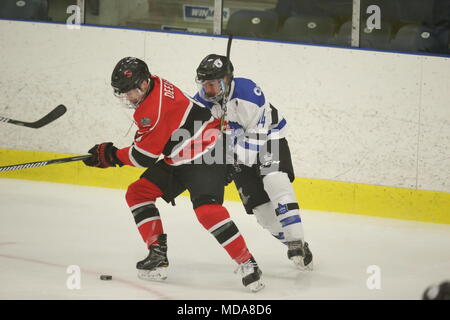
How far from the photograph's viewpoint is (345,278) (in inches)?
166

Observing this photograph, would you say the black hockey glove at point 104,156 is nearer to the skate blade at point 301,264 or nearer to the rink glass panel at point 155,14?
the skate blade at point 301,264

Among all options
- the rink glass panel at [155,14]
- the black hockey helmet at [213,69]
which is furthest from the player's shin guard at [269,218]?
the rink glass panel at [155,14]

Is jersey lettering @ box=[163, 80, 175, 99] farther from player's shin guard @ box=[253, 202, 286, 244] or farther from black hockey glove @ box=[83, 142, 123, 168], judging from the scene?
player's shin guard @ box=[253, 202, 286, 244]

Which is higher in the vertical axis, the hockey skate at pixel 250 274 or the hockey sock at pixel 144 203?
the hockey sock at pixel 144 203

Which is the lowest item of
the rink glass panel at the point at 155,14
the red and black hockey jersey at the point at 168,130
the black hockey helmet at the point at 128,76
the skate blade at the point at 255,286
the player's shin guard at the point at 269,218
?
the skate blade at the point at 255,286

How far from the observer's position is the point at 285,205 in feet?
13.8

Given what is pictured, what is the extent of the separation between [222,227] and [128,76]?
0.79 m

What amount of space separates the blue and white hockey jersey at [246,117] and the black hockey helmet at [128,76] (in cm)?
54

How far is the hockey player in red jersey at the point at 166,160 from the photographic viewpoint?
380 cm

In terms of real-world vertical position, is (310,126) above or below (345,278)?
above
